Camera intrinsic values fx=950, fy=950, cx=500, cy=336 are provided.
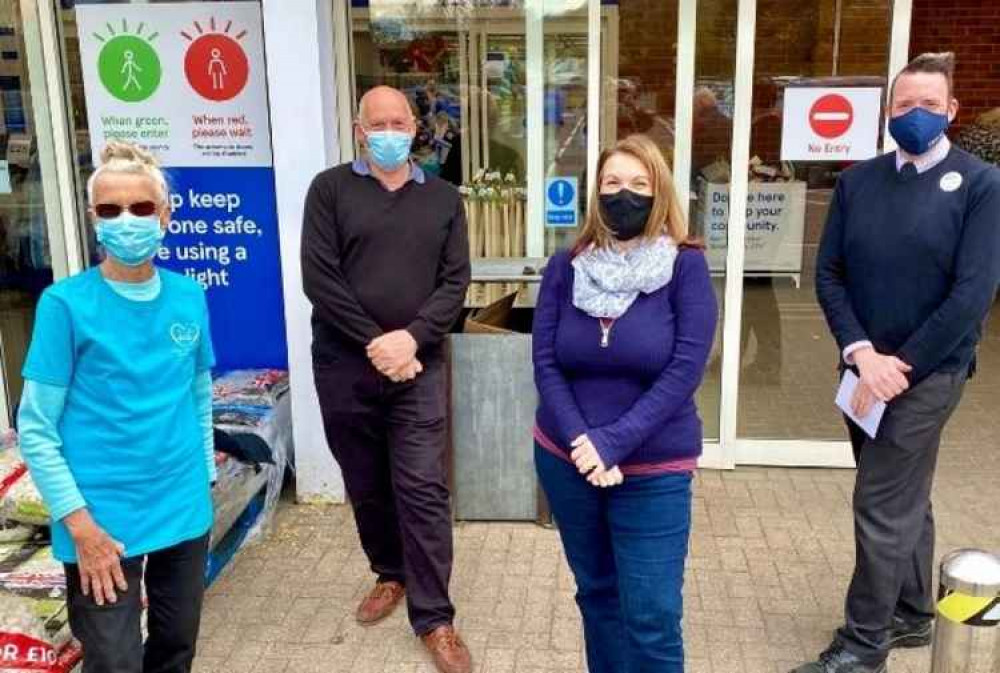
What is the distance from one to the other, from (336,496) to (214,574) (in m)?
0.85

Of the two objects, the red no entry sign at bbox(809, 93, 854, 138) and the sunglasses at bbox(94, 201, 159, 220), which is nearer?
the sunglasses at bbox(94, 201, 159, 220)

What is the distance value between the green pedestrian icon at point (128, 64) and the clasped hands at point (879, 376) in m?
3.47

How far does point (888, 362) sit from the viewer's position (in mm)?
2846

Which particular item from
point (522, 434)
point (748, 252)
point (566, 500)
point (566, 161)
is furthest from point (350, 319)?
point (748, 252)

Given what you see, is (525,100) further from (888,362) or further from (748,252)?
(888,362)

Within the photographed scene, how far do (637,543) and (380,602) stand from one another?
145cm

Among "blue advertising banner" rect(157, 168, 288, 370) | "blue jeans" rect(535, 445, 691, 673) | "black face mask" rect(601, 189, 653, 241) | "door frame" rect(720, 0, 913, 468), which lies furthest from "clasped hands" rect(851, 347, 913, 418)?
"blue advertising banner" rect(157, 168, 288, 370)

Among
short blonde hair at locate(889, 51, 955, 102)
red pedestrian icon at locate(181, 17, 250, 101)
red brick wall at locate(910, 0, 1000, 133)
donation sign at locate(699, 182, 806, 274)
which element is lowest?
donation sign at locate(699, 182, 806, 274)

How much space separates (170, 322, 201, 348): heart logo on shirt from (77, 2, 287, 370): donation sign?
219cm

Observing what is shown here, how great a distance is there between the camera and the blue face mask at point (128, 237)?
224 centimetres

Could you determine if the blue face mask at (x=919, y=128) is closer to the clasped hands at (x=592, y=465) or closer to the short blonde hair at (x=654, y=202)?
the short blonde hair at (x=654, y=202)

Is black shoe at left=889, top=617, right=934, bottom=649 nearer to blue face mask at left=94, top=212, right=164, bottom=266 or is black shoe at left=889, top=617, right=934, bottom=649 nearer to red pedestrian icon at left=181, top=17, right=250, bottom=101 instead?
blue face mask at left=94, top=212, right=164, bottom=266

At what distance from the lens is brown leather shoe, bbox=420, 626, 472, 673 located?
10.5 ft

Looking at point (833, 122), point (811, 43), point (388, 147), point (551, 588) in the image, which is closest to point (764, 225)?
point (833, 122)
